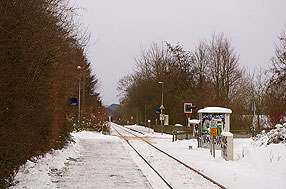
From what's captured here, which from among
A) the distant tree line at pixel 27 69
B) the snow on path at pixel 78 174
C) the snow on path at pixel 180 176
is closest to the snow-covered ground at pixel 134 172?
the snow on path at pixel 78 174

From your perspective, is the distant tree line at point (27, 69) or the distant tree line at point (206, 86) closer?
the distant tree line at point (27, 69)

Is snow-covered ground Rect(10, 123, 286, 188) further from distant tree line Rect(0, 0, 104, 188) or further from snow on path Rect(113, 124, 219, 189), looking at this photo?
distant tree line Rect(0, 0, 104, 188)

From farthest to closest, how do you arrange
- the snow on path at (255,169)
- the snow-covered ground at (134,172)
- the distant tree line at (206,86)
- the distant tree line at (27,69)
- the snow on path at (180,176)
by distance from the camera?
1. the distant tree line at (206,86)
2. the snow on path at (255,169)
3. the snow on path at (180,176)
4. the snow-covered ground at (134,172)
5. the distant tree line at (27,69)

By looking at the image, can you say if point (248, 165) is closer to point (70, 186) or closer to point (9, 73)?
point (70, 186)

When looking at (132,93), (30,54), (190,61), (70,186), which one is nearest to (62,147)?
(70,186)

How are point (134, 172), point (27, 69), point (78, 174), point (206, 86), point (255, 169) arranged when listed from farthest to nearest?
1. point (206, 86)
2. point (255, 169)
3. point (134, 172)
4. point (78, 174)
5. point (27, 69)

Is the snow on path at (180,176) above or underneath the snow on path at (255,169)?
Result: underneath

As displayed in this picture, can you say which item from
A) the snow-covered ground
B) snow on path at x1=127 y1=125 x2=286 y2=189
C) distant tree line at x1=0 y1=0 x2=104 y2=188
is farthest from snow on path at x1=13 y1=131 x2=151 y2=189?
snow on path at x1=127 y1=125 x2=286 y2=189

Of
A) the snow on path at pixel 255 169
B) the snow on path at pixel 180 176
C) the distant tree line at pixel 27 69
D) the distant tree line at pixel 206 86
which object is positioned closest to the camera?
the distant tree line at pixel 27 69

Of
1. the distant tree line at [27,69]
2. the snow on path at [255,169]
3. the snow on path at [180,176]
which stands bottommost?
the snow on path at [180,176]

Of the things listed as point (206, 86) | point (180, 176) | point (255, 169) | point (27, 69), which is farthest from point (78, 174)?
point (206, 86)

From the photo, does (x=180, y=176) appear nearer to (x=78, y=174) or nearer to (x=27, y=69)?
(x=78, y=174)

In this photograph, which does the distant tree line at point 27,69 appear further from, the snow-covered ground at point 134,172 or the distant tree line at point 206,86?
the distant tree line at point 206,86

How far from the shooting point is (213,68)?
44.8 m
